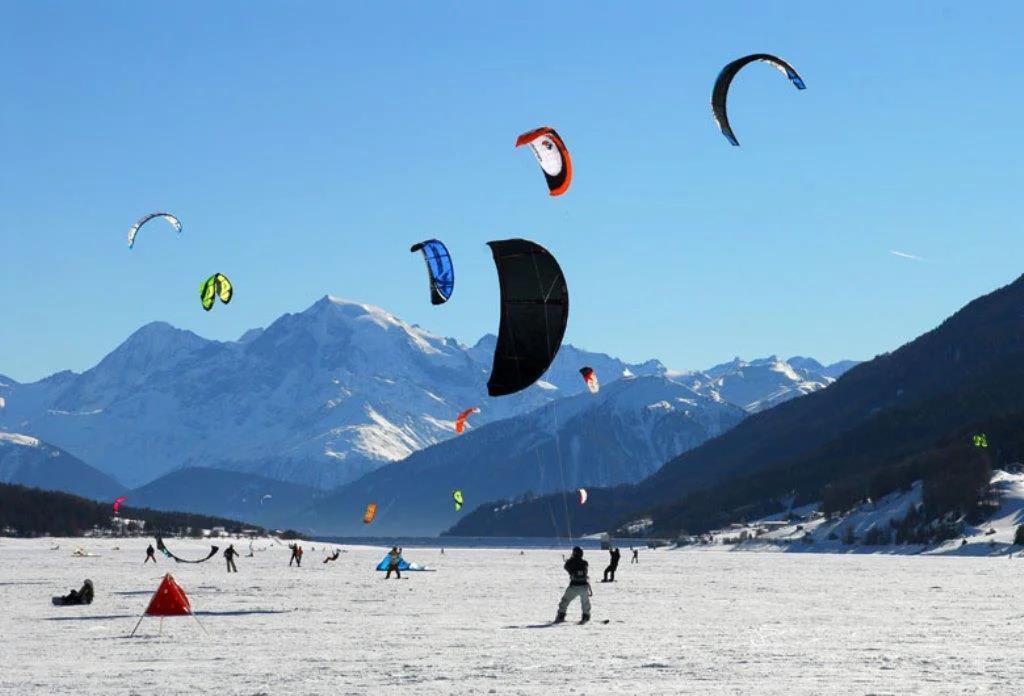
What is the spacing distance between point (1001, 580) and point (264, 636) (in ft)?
125

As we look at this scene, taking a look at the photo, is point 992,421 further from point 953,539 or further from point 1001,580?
point 1001,580

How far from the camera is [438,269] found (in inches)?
1750

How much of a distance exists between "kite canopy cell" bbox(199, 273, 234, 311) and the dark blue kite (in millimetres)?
15466

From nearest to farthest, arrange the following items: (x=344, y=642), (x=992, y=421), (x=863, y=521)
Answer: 1. (x=344, y=642)
2. (x=863, y=521)
3. (x=992, y=421)

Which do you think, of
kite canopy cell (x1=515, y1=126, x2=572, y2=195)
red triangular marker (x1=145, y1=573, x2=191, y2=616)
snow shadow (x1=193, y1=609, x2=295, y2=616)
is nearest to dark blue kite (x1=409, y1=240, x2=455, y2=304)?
kite canopy cell (x1=515, y1=126, x2=572, y2=195)

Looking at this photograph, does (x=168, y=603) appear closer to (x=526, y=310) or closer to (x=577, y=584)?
(x=577, y=584)

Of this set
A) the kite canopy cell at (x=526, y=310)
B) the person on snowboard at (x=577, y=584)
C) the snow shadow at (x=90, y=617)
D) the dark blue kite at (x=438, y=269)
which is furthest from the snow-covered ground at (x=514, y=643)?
the dark blue kite at (x=438, y=269)

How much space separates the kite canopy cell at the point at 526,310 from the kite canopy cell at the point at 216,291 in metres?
25.5

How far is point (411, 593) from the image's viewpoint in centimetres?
4869

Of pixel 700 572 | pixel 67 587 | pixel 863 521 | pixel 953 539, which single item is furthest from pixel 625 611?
pixel 863 521

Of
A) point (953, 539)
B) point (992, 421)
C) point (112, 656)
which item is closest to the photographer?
point (112, 656)

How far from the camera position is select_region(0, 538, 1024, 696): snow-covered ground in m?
21.7

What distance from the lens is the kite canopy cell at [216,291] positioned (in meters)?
58.1

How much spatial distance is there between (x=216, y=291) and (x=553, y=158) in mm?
25060
